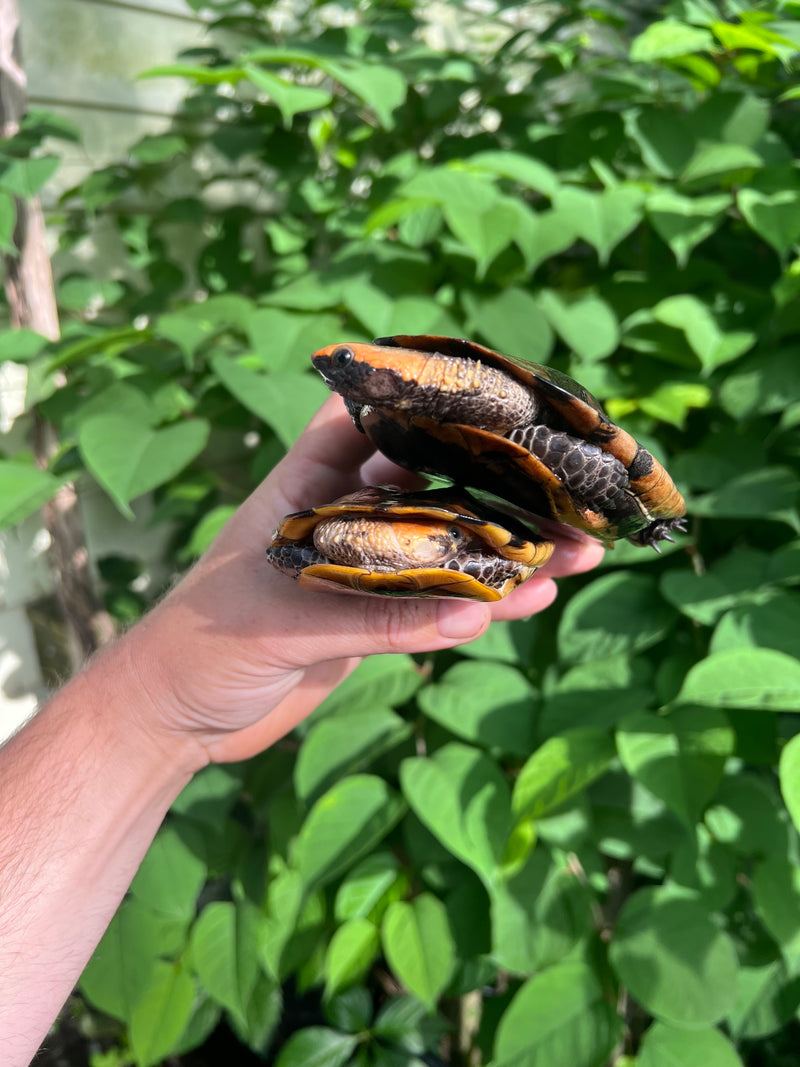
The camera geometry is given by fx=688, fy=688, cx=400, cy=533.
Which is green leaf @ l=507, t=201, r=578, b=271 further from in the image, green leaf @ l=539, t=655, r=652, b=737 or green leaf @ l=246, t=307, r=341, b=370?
green leaf @ l=539, t=655, r=652, b=737

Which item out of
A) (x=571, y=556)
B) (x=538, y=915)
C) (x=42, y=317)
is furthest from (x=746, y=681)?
(x=42, y=317)

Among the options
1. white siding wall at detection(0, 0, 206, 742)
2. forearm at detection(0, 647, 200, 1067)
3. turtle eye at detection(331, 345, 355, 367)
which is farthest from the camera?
white siding wall at detection(0, 0, 206, 742)

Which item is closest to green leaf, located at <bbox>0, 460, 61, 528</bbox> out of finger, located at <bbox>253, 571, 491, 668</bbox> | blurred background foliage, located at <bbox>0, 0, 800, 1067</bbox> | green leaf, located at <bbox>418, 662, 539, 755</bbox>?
blurred background foliage, located at <bbox>0, 0, 800, 1067</bbox>

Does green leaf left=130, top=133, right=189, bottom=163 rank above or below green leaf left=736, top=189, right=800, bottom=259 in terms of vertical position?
above

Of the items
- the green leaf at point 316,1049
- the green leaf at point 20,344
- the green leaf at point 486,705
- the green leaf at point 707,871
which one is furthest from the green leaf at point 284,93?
the green leaf at point 316,1049

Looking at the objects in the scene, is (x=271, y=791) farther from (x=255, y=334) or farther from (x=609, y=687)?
(x=255, y=334)

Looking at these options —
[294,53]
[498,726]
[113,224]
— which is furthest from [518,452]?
[113,224]
